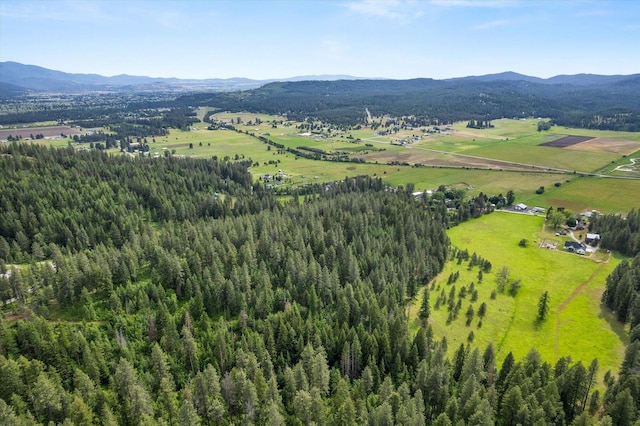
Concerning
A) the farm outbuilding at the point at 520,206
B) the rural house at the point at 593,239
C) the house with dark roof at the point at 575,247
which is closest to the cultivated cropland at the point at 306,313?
the rural house at the point at 593,239

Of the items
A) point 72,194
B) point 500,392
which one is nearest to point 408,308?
point 500,392

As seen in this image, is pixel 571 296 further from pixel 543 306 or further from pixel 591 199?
pixel 591 199

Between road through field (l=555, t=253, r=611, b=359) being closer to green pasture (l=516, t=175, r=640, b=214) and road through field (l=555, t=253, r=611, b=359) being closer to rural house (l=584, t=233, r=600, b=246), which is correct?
rural house (l=584, t=233, r=600, b=246)

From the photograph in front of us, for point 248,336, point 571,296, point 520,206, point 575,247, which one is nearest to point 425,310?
point 571,296

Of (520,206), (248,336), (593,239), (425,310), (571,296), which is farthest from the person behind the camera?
(520,206)

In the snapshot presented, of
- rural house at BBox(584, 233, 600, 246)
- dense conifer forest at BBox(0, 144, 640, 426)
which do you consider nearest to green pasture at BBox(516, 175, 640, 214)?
rural house at BBox(584, 233, 600, 246)

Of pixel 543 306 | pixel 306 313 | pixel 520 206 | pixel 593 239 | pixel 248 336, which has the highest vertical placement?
pixel 520 206
